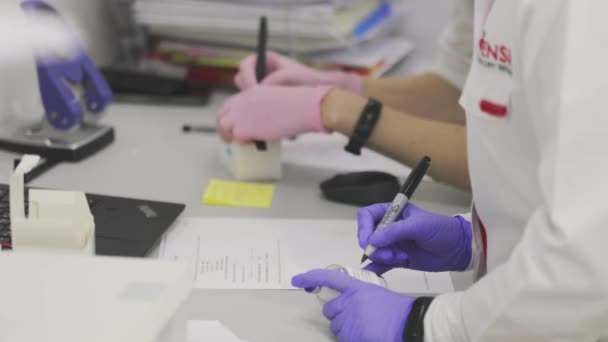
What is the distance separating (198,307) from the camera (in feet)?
2.57

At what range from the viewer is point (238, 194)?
1.09 metres

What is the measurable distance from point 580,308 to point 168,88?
1.09 meters

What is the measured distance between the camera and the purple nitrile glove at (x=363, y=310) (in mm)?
722

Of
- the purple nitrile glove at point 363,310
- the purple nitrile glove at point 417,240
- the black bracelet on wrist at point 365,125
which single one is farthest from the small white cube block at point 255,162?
the purple nitrile glove at point 363,310

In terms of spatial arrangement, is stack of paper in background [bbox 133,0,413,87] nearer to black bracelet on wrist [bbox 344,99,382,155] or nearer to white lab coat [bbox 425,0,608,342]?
black bracelet on wrist [bbox 344,99,382,155]

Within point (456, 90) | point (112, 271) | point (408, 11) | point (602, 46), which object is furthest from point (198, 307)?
point (408, 11)

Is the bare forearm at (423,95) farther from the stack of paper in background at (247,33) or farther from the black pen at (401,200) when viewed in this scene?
the black pen at (401,200)

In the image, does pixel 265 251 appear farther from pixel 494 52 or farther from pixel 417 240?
pixel 494 52

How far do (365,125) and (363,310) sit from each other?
469mm

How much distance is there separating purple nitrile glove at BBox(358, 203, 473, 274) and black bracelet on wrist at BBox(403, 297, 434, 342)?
0.12 m

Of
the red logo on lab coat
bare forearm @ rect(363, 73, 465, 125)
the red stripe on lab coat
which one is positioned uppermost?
the red logo on lab coat

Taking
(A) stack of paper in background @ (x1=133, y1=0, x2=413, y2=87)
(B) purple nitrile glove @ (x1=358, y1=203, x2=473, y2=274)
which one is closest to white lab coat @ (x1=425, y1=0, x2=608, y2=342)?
(B) purple nitrile glove @ (x1=358, y1=203, x2=473, y2=274)

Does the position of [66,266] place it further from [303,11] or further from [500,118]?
[303,11]

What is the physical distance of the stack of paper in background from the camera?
1.53 meters
